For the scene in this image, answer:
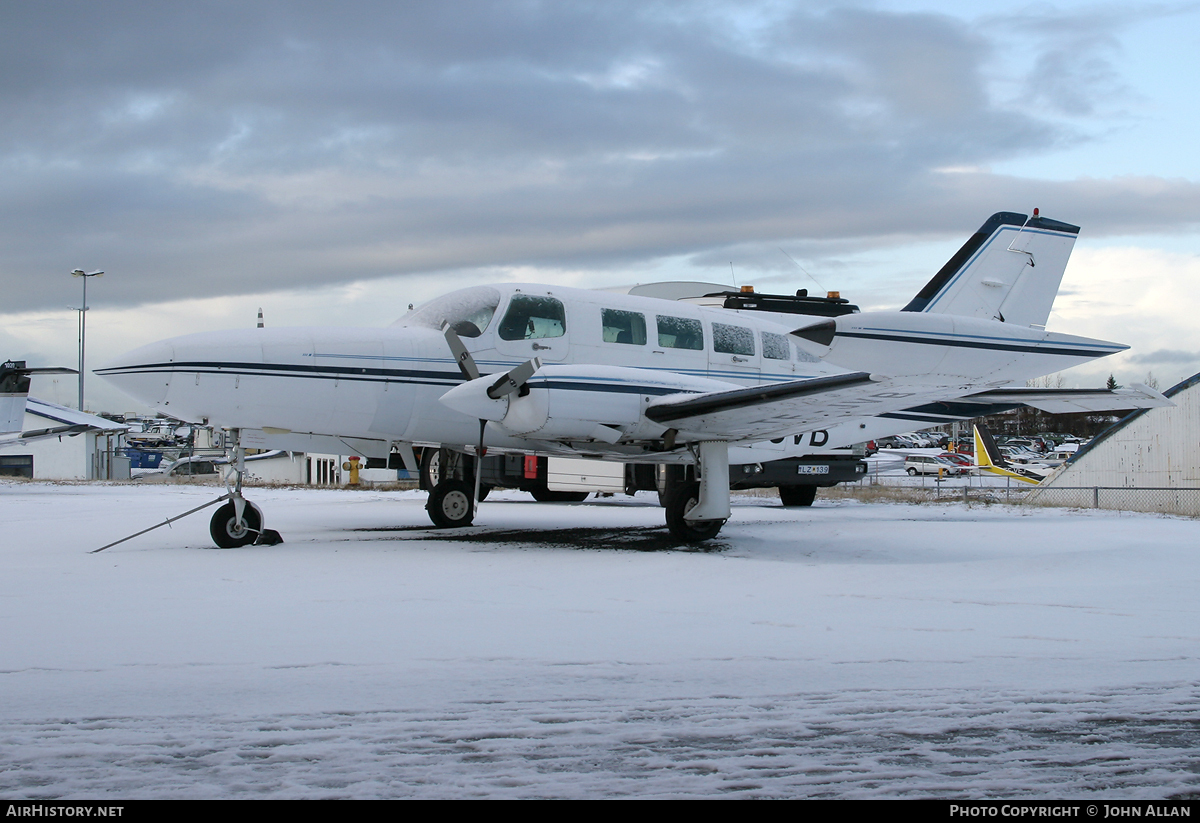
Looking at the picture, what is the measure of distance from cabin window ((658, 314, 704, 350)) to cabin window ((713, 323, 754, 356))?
0.25m

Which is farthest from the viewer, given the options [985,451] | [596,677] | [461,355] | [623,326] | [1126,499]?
[985,451]

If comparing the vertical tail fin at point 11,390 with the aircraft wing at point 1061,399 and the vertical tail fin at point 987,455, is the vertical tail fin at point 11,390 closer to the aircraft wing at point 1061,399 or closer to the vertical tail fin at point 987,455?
the aircraft wing at point 1061,399

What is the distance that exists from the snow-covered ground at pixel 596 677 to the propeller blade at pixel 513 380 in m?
1.68

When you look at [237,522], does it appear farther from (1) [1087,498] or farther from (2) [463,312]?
(1) [1087,498]

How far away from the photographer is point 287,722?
345cm

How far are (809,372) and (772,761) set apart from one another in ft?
31.3

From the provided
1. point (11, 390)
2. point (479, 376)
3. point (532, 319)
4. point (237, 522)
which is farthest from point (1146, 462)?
point (11, 390)

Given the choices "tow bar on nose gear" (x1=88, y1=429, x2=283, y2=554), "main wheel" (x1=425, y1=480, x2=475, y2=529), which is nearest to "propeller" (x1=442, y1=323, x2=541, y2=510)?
"main wheel" (x1=425, y1=480, x2=475, y2=529)

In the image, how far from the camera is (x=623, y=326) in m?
10.6

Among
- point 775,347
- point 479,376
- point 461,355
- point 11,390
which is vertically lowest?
point 479,376

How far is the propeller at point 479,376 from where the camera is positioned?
8875 mm

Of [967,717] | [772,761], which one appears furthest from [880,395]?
[772,761]

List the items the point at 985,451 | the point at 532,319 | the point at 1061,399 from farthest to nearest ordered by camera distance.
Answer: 1. the point at 985,451
2. the point at 1061,399
3. the point at 532,319

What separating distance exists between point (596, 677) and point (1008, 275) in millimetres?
10790
